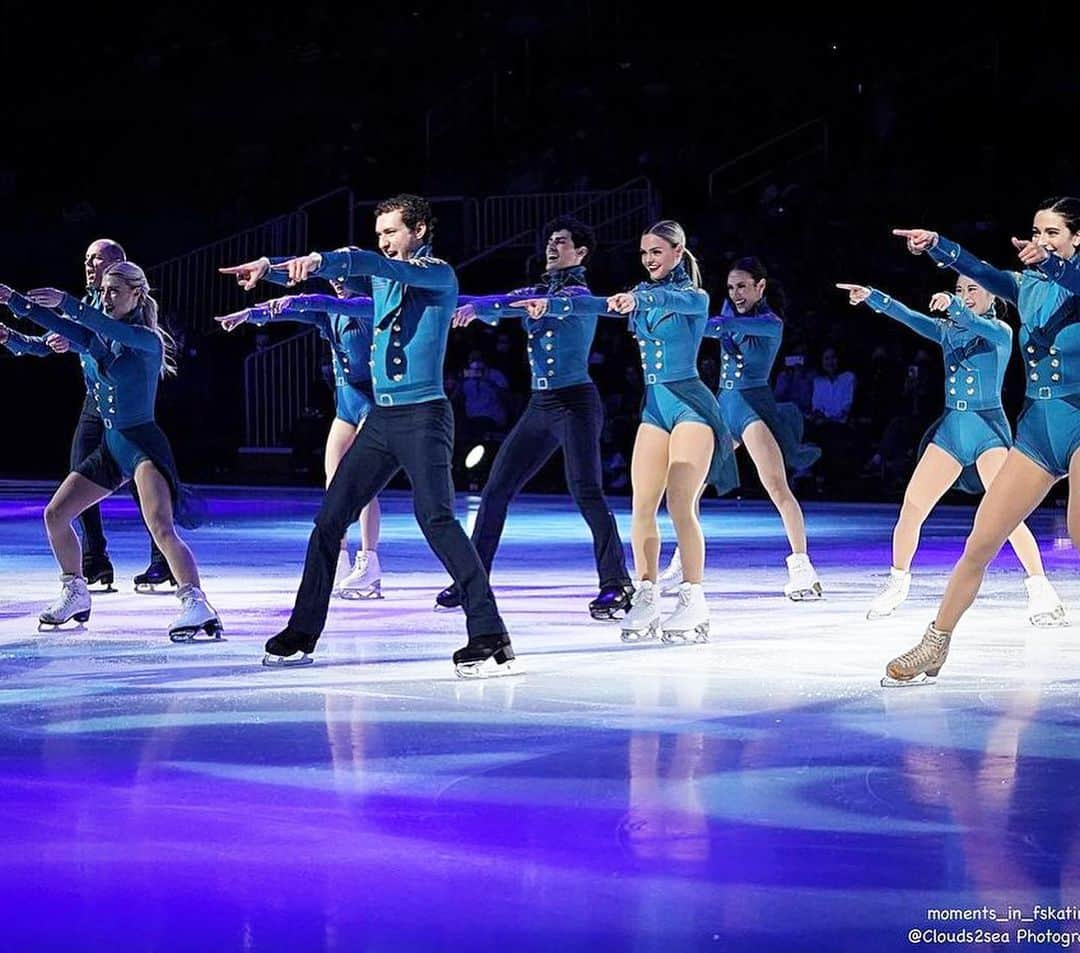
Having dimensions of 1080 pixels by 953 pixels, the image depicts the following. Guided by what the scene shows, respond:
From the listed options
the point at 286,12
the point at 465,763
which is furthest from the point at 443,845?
the point at 286,12

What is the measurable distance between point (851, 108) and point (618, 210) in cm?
293

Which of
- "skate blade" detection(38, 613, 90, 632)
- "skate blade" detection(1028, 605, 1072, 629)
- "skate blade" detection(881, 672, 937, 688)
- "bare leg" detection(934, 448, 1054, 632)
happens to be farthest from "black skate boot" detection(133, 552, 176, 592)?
"bare leg" detection(934, 448, 1054, 632)

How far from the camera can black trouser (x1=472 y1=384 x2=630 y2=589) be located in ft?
26.0

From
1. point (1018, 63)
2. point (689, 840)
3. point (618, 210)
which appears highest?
point (1018, 63)

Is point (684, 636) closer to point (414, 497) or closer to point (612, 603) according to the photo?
point (612, 603)

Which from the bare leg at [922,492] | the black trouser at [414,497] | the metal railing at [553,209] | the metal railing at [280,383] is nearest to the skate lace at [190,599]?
the black trouser at [414,497]

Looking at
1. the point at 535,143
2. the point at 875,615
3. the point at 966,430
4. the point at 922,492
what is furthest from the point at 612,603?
the point at 535,143

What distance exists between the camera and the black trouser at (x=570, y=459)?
26.0 feet

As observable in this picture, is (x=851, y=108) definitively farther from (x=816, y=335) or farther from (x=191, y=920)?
(x=191, y=920)

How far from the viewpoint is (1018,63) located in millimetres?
19406

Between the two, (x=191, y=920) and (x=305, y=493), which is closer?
(x=191, y=920)

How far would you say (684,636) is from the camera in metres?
7.04

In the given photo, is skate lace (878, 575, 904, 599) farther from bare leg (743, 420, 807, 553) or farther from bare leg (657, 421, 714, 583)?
bare leg (657, 421, 714, 583)

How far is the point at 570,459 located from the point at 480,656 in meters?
2.04
